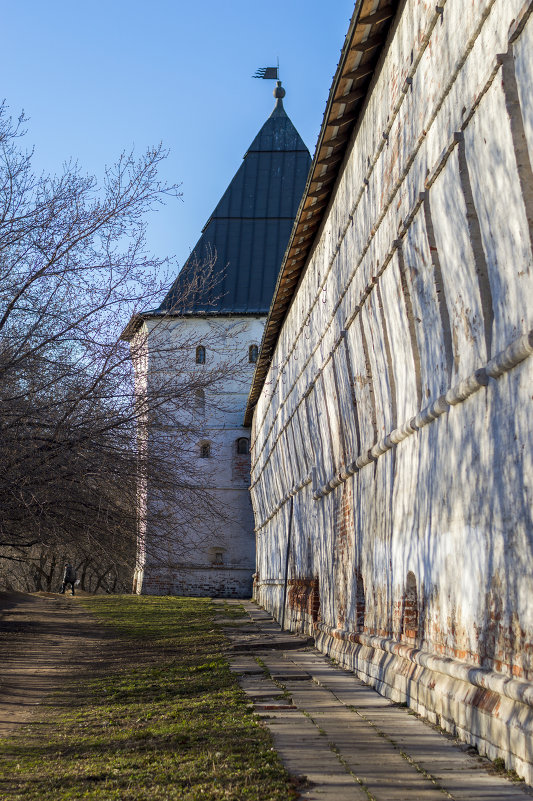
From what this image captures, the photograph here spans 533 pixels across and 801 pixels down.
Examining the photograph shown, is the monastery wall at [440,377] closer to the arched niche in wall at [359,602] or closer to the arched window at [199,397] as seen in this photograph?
the arched niche in wall at [359,602]

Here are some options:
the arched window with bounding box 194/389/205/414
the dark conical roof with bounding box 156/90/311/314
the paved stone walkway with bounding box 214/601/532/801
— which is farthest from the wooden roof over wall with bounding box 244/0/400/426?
the dark conical roof with bounding box 156/90/311/314

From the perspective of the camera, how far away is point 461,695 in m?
6.55

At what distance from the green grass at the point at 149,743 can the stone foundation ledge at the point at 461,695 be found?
4.40 feet

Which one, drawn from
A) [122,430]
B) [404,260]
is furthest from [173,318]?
[404,260]

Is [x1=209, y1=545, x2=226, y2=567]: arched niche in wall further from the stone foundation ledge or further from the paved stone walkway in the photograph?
the stone foundation ledge

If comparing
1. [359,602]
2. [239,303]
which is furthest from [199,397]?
[239,303]

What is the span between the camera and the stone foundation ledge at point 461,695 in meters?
5.32

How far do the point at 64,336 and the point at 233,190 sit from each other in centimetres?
3048

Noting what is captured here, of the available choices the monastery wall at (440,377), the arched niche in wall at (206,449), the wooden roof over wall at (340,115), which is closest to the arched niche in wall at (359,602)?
the monastery wall at (440,377)

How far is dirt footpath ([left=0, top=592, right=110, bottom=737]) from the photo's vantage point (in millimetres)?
10383

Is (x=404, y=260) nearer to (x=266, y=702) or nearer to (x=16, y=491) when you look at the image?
(x=266, y=702)

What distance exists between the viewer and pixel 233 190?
40375 millimetres

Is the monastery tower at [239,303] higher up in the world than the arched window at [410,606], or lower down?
higher up

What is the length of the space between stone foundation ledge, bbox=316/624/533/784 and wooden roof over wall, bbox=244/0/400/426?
613 centimetres
